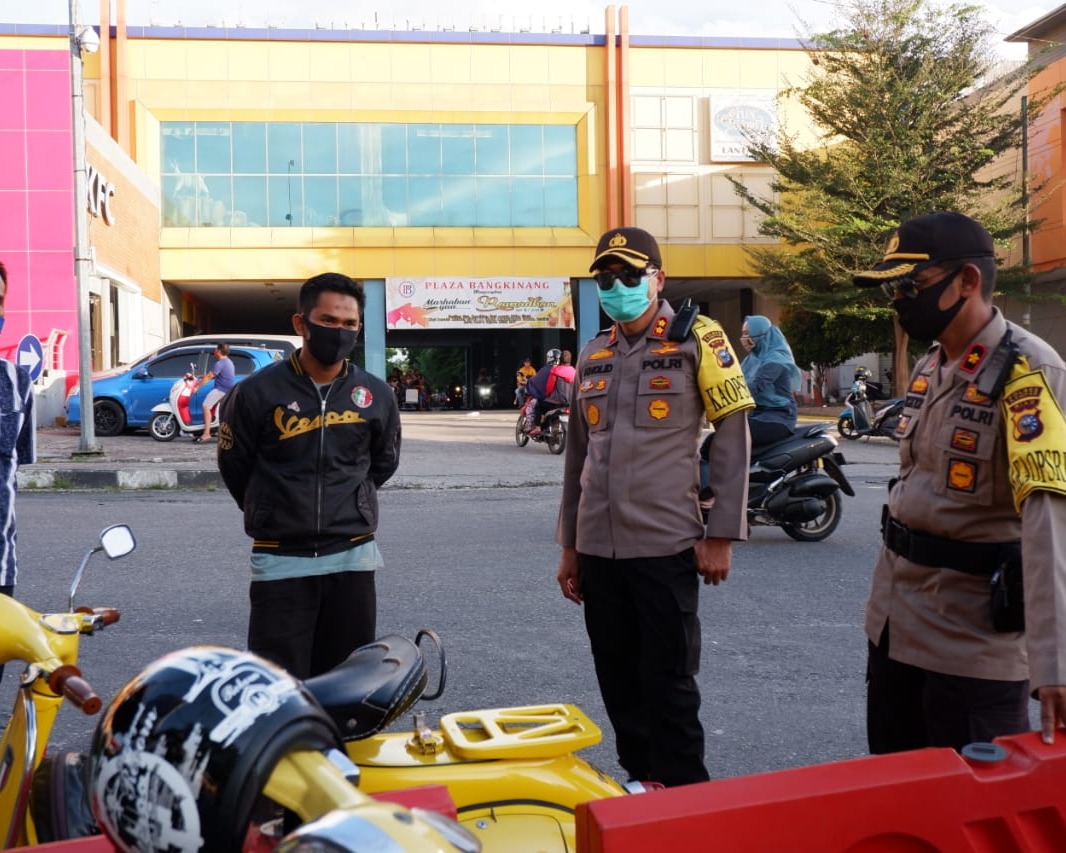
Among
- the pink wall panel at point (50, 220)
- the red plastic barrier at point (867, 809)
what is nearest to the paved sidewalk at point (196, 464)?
the pink wall panel at point (50, 220)

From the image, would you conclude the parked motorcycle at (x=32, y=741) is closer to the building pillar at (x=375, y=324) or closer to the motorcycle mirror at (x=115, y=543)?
the motorcycle mirror at (x=115, y=543)

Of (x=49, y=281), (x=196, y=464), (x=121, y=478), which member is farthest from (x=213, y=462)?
(x=49, y=281)

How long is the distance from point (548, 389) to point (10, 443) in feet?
42.5

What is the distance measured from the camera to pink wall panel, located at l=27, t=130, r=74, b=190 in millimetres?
22891

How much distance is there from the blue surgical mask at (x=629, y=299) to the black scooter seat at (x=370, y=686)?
1.66 m

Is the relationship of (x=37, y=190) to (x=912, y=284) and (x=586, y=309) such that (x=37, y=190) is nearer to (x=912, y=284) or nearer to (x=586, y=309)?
(x=586, y=309)

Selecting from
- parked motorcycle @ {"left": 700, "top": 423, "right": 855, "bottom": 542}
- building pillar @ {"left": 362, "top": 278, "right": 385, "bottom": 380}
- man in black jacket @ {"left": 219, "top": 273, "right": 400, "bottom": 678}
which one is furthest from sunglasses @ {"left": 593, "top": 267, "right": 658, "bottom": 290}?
building pillar @ {"left": 362, "top": 278, "right": 385, "bottom": 380}

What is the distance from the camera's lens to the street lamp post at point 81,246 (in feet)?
47.4

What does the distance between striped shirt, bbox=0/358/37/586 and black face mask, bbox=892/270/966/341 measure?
264 centimetres

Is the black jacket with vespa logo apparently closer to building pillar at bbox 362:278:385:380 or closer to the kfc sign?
the kfc sign

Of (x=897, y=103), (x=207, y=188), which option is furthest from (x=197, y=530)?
(x=207, y=188)

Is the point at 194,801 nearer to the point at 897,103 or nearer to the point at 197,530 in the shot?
the point at 197,530

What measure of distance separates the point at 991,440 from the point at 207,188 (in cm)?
3423

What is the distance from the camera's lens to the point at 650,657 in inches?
130
